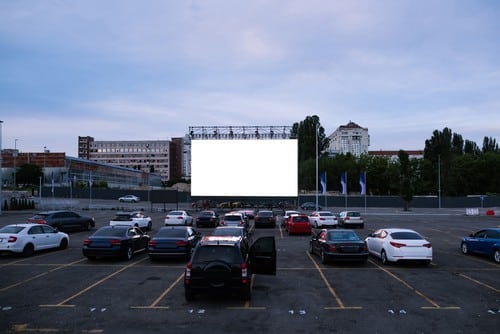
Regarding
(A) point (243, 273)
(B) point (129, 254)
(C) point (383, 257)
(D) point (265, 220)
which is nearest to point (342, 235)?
(C) point (383, 257)

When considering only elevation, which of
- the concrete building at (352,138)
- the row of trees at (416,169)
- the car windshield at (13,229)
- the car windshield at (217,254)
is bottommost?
the car windshield at (13,229)

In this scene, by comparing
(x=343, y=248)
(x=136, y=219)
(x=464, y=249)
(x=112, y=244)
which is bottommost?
(x=464, y=249)

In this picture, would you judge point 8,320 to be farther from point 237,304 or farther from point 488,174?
point 488,174

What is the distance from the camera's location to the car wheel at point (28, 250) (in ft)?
58.2

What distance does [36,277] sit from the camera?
13625 mm

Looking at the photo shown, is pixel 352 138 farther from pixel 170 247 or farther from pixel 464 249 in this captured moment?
pixel 170 247

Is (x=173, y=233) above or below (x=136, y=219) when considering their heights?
above

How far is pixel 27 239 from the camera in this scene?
17.8m

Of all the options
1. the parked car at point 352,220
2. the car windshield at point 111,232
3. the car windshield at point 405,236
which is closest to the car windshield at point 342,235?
the car windshield at point 405,236

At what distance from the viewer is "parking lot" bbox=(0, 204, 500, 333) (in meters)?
8.64

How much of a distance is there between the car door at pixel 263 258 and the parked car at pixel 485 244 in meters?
10.4

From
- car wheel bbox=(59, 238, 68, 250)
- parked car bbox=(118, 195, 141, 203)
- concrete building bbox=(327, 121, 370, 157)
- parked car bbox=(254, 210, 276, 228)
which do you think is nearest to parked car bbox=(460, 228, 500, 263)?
parked car bbox=(254, 210, 276, 228)

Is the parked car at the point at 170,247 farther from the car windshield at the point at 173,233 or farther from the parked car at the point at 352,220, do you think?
the parked car at the point at 352,220

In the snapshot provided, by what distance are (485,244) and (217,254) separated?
12753 millimetres
